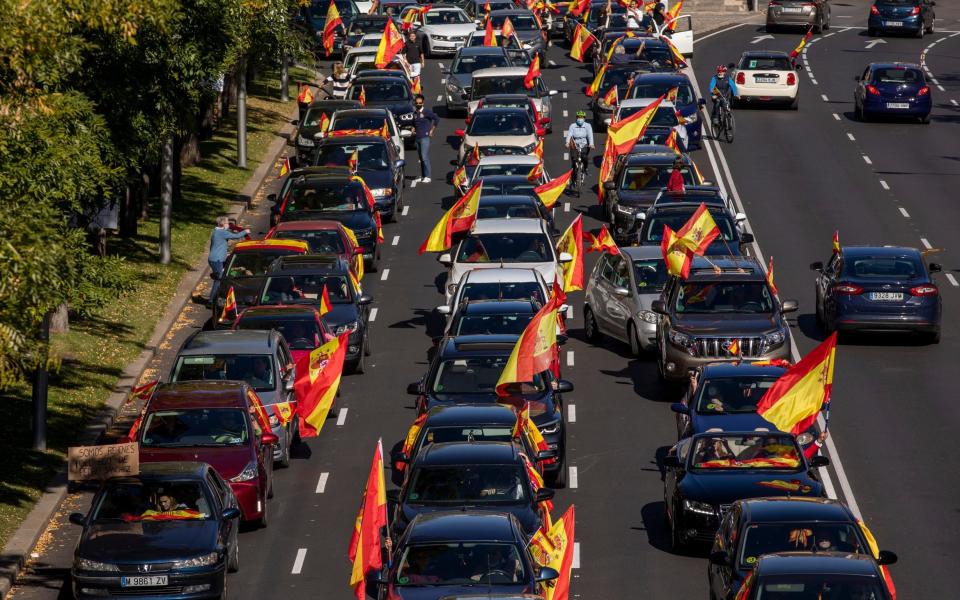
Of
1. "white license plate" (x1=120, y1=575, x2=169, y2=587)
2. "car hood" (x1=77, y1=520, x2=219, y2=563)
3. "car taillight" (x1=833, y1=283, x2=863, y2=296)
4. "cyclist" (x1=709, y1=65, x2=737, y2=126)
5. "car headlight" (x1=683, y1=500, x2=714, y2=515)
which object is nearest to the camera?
"white license plate" (x1=120, y1=575, x2=169, y2=587)

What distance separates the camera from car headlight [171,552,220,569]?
1977cm

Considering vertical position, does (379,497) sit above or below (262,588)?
above

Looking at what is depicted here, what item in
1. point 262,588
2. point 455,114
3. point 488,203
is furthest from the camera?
point 455,114

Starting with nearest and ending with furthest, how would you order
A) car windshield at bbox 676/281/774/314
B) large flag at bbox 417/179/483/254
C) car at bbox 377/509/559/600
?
car at bbox 377/509/559/600 → car windshield at bbox 676/281/774/314 → large flag at bbox 417/179/483/254

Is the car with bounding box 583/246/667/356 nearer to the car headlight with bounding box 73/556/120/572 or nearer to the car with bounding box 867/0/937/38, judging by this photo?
the car headlight with bounding box 73/556/120/572

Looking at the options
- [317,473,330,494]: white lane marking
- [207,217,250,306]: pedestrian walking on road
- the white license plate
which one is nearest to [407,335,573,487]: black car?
[317,473,330,494]: white lane marking

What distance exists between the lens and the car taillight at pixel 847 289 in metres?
32.0

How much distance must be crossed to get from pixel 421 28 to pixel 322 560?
153 ft

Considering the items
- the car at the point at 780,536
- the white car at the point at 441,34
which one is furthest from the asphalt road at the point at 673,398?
the white car at the point at 441,34

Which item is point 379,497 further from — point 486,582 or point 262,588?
point 262,588

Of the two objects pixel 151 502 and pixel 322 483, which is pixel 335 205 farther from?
pixel 151 502

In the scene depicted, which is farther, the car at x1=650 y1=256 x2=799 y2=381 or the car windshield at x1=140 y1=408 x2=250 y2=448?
the car at x1=650 y1=256 x2=799 y2=381

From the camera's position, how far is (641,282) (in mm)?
31688

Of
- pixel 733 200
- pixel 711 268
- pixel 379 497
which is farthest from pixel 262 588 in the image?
pixel 733 200
